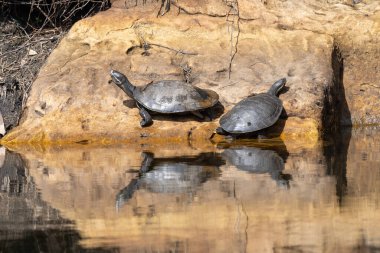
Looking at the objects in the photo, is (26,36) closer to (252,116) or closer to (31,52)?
(31,52)

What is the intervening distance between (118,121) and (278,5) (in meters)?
3.93

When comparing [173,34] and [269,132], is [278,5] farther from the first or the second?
[269,132]

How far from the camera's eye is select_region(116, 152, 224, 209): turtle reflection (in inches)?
281

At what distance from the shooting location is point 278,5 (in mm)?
13336

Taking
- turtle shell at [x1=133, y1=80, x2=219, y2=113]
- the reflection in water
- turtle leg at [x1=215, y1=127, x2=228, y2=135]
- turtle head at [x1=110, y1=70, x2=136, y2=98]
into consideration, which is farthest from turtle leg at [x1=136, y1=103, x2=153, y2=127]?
the reflection in water

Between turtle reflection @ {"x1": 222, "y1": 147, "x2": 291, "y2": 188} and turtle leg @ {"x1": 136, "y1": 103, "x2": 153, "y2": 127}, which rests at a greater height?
turtle leg @ {"x1": 136, "y1": 103, "x2": 153, "y2": 127}

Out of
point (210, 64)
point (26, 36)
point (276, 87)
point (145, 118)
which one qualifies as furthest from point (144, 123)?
point (26, 36)

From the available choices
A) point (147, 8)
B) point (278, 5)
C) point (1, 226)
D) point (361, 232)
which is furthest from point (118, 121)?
point (361, 232)

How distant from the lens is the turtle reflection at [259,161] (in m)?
7.71

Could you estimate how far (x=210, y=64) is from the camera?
12.2m

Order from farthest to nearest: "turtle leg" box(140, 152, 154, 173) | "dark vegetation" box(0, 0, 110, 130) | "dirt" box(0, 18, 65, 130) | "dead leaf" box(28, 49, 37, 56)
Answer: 1. "dead leaf" box(28, 49, 37, 56)
2. "dark vegetation" box(0, 0, 110, 130)
3. "dirt" box(0, 18, 65, 130)
4. "turtle leg" box(140, 152, 154, 173)

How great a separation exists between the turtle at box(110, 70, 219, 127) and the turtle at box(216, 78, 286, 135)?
15.4 inches

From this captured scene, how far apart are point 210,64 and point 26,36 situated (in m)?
3.78

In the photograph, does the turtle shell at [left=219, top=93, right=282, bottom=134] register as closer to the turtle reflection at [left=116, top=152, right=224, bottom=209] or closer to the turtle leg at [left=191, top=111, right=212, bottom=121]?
the turtle leg at [left=191, top=111, right=212, bottom=121]
